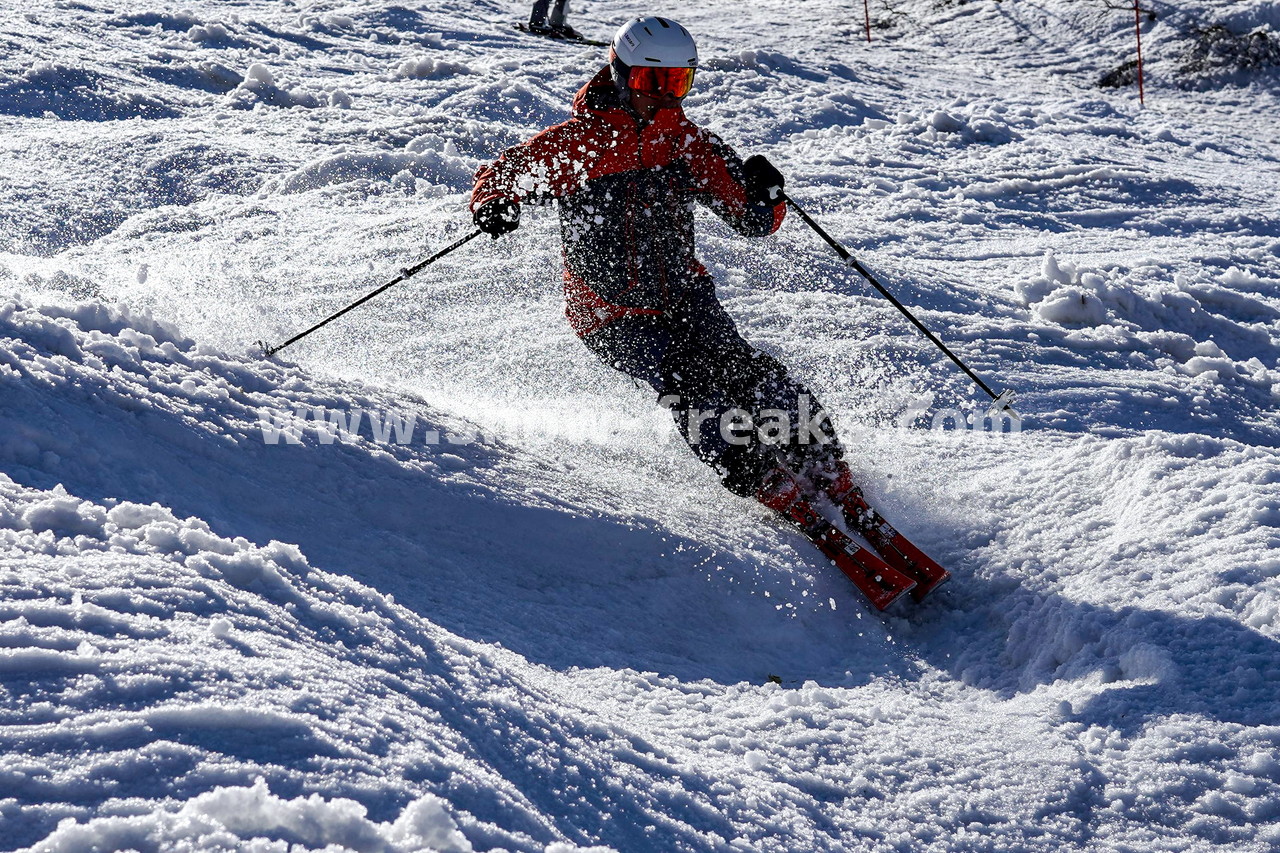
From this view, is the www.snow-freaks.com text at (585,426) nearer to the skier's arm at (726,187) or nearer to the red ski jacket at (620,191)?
the red ski jacket at (620,191)

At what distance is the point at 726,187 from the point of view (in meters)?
4.52

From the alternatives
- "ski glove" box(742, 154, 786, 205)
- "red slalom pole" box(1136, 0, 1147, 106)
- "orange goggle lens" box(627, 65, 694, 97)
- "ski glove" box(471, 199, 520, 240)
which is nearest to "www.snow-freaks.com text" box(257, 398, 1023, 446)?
"ski glove" box(471, 199, 520, 240)

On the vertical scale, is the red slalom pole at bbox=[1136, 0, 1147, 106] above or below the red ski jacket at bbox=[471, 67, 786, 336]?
above

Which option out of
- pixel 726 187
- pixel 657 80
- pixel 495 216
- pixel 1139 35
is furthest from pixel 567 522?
pixel 1139 35

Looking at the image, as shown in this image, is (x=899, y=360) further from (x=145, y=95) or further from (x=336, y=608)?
(x=145, y=95)

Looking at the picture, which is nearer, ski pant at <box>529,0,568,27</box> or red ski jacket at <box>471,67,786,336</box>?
red ski jacket at <box>471,67,786,336</box>

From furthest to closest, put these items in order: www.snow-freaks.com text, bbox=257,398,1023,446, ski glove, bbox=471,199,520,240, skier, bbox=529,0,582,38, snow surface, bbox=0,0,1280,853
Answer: skier, bbox=529,0,582,38, ski glove, bbox=471,199,520,240, www.snow-freaks.com text, bbox=257,398,1023,446, snow surface, bbox=0,0,1280,853

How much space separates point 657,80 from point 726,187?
1.80 feet

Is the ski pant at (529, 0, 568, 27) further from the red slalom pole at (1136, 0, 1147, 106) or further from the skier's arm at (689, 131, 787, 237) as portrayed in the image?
the skier's arm at (689, 131, 787, 237)

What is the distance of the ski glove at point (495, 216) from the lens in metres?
4.30

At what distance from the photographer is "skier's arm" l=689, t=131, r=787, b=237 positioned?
4.49 m

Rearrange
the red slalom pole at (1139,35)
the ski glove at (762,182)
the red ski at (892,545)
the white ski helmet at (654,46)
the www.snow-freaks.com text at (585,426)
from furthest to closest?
1. the red slalom pole at (1139,35)
2. the ski glove at (762,182)
3. the white ski helmet at (654,46)
4. the red ski at (892,545)
5. the www.snow-freaks.com text at (585,426)

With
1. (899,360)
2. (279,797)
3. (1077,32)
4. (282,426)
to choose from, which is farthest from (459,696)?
(1077,32)

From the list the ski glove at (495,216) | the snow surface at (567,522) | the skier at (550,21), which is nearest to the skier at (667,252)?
the ski glove at (495,216)
